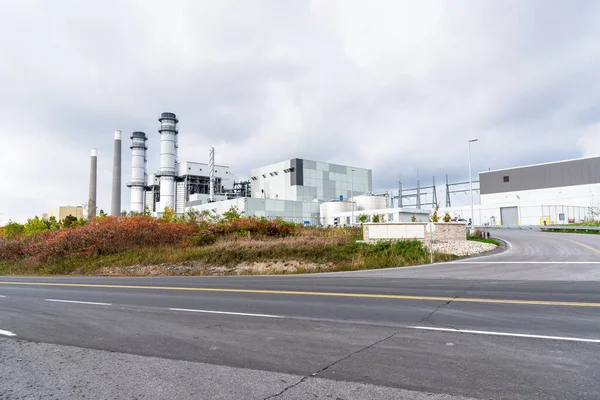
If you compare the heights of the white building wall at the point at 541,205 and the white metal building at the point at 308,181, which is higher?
the white metal building at the point at 308,181

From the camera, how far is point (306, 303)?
9.59 m

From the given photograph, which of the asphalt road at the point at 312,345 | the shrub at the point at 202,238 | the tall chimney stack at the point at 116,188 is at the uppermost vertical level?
the tall chimney stack at the point at 116,188

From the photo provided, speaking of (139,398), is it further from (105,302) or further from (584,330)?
(105,302)

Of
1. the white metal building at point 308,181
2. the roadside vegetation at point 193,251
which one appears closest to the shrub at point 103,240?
the roadside vegetation at point 193,251

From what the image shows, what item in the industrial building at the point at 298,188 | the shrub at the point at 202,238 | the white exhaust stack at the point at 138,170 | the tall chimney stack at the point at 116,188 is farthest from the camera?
the white exhaust stack at the point at 138,170

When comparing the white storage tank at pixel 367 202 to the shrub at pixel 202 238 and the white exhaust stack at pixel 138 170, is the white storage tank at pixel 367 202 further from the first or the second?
the shrub at pixel 202 238

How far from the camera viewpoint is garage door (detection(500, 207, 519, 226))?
6325 cm

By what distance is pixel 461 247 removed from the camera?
2583cm

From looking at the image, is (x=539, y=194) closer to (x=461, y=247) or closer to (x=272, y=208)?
(x=272, y=208)

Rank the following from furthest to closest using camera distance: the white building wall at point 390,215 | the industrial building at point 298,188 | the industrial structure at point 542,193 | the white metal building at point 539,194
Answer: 1. the industrial building at point 298,188
2. the white building wall at point 390,215
3. the white metal building at point 539,194
4. the industrial structure at point 542,193

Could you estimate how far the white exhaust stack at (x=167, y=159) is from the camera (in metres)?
75.6

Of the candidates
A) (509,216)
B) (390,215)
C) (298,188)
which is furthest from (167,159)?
(509,216)

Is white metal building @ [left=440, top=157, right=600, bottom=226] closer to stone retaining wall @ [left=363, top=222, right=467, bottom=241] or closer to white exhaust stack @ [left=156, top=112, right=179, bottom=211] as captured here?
stone retaining wall @ [left=363, top=222, right=467, bottom=241]

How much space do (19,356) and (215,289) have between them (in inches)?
297
